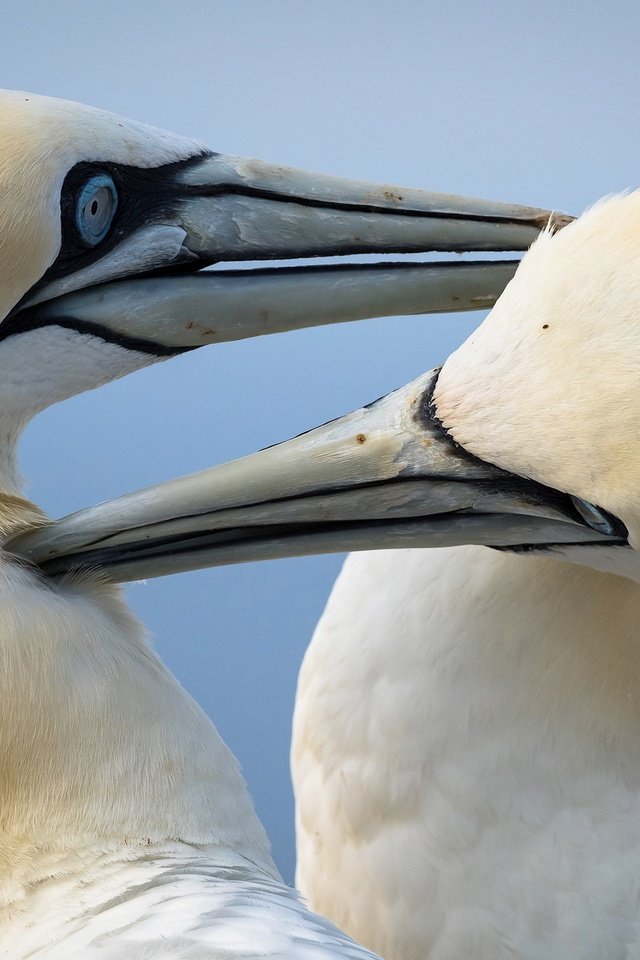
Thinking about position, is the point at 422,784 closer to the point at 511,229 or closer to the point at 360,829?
the point at 360,829

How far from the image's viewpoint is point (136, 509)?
1.51 metres

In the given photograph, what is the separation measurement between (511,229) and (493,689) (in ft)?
2.02

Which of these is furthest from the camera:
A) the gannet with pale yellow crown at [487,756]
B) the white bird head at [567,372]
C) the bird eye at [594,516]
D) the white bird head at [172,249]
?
the gannet with pale yellow crown at [487,756]

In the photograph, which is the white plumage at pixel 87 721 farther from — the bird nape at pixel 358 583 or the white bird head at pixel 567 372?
the white bird head at pixel 567 372

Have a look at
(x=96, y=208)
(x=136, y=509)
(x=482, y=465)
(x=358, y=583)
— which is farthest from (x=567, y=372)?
(x=358, y=583)

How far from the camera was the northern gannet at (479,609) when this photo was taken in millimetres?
1336

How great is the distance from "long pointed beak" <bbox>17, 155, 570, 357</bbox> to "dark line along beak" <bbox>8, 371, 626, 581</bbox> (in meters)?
0.27

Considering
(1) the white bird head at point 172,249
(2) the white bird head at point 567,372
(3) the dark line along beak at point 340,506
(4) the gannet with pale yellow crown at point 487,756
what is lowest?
(4) the gannet with pale yellow crown at point 487,756

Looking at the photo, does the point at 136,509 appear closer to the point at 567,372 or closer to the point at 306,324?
the point at 306,324

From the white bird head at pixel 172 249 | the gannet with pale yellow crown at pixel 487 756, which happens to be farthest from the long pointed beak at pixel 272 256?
the gannet with pale yellow crown at pixel 487 756

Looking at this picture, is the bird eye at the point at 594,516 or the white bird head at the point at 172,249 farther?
the white bird head at the point at 172,249

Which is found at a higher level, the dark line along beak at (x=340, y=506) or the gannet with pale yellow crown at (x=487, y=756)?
the dark line along beak at (x=340, y=506)

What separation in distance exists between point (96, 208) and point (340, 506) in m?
0.49

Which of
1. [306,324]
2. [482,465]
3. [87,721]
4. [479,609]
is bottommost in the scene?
[87,721]
